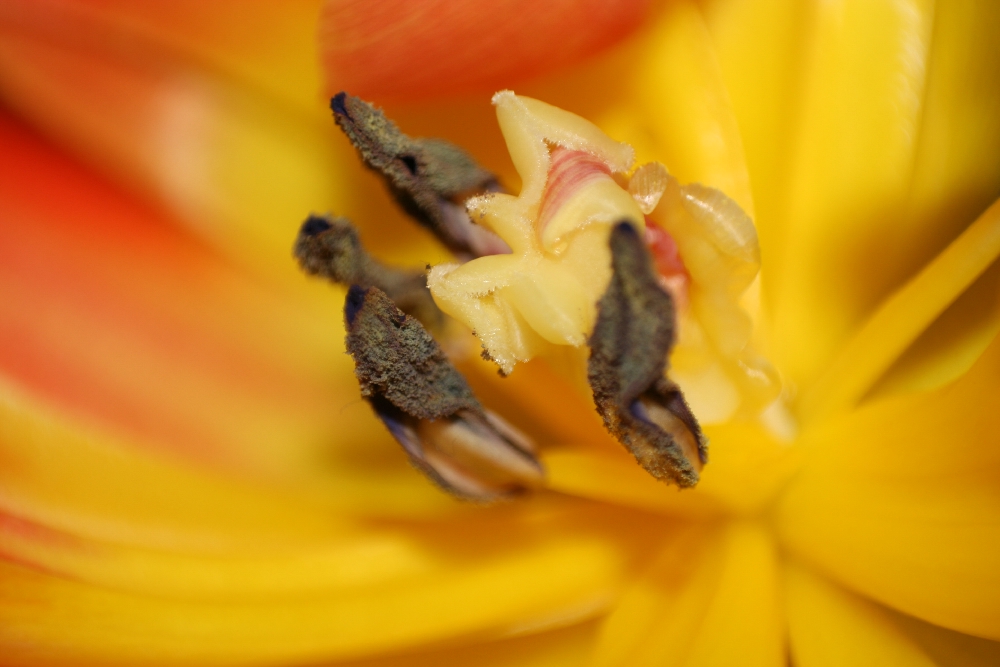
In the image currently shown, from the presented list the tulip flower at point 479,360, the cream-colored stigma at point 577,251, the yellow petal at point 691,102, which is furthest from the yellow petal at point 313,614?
the yellow petal at point 691,102

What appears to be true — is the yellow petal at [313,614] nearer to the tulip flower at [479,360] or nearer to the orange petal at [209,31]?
the tulip flower at [479,360]

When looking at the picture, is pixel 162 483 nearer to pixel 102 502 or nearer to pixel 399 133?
pixel 102 502

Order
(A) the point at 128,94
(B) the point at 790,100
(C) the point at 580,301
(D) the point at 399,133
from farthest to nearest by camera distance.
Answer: (A) the point at 128,94 → (B) the point at 790,100 → (D) the point at 399,133 → (C) the point at 580,301

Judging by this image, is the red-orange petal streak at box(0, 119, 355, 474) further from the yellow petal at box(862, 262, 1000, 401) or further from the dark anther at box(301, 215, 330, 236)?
the yellow petal at box(862, 262, 1000, 401)

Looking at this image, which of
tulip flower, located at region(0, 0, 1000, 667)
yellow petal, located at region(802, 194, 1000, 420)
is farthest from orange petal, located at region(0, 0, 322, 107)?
yellow petal, located at region(802, 194, 1000, 420)

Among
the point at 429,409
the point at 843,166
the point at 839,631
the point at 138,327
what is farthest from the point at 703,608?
the point at 138,327

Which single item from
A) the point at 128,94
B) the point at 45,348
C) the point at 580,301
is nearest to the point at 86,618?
the point at 45,348
